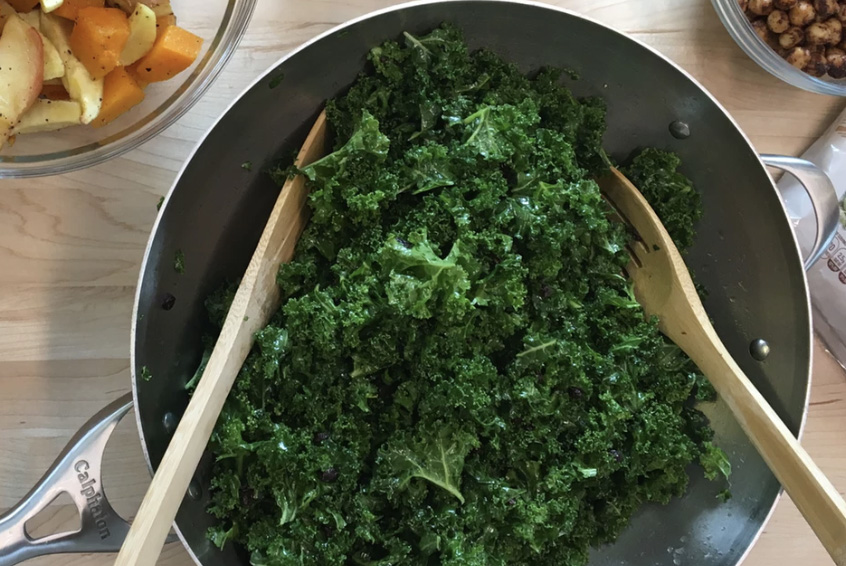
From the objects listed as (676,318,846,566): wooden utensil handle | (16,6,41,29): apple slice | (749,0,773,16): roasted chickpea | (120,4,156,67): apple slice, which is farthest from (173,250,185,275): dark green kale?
(749,0,773,16): roasted chickpea

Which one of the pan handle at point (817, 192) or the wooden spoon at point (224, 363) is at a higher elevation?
the pan handle at point (817, 192)

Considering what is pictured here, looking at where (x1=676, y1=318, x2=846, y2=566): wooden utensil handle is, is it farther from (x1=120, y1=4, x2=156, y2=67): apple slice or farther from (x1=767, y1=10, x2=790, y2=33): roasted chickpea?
(x1=120, y1=4, x2=156, y2=67): apple slice

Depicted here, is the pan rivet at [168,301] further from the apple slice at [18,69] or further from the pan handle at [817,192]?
the pan handle at [817,192]

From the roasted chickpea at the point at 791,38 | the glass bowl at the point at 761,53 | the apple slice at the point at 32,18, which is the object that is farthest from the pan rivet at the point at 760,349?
the apple slice at the point at 32,18

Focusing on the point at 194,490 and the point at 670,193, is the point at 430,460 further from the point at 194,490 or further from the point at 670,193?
the point at 670,193

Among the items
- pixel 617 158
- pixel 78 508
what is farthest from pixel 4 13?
pixel 617 158
